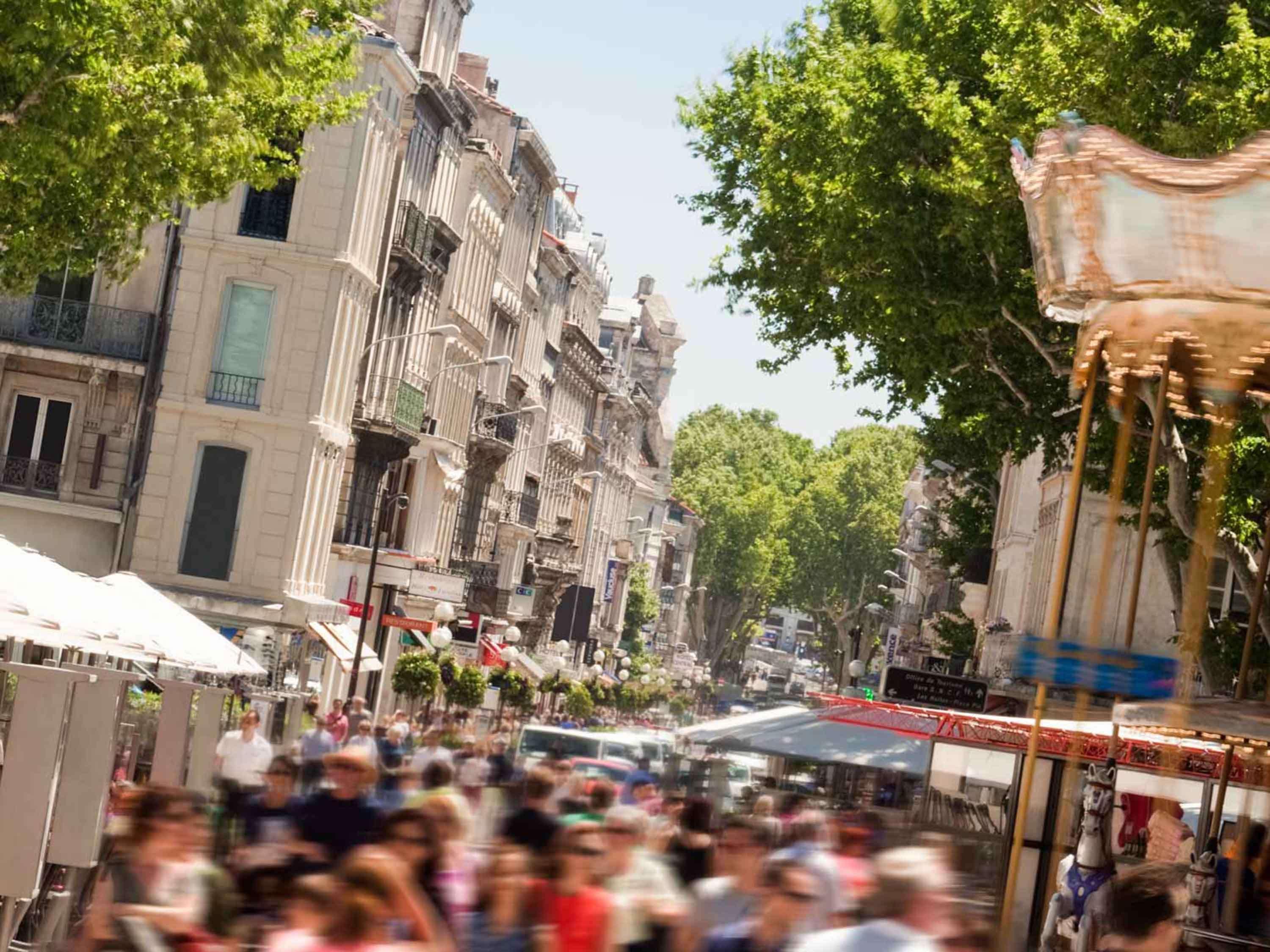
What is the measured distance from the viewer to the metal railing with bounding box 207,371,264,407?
39.8m

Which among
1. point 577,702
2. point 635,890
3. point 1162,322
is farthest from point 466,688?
point 635,890

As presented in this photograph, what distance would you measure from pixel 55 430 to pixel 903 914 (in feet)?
116

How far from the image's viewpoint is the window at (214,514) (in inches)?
1553

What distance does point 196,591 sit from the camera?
39219mm

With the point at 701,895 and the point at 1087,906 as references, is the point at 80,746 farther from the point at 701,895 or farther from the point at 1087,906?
the point at 1087,906

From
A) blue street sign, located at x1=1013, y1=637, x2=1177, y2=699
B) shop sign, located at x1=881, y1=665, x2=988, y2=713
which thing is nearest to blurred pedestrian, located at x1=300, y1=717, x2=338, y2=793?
blue street sign, located at x1=1013, y1=637, x2=1177, y2=699

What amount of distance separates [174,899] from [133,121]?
40.9ft

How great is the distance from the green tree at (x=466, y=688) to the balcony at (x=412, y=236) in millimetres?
11205

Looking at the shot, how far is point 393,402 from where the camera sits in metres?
47.2

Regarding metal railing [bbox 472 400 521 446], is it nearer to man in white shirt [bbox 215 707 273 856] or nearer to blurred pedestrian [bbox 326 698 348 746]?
blurred pedestrian [bbox 326 698 348 746]

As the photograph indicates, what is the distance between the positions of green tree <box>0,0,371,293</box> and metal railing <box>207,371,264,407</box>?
1713 centimetres

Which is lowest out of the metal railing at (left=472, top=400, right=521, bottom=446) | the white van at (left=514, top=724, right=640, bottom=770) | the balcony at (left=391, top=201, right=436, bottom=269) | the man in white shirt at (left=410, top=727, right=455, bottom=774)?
the white van at (left=514, top=724, right=640, bottom=770)

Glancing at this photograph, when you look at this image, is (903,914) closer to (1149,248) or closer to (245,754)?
(1149,248)

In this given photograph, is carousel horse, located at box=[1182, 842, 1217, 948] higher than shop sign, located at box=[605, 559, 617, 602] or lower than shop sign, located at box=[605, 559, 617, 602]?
lower
